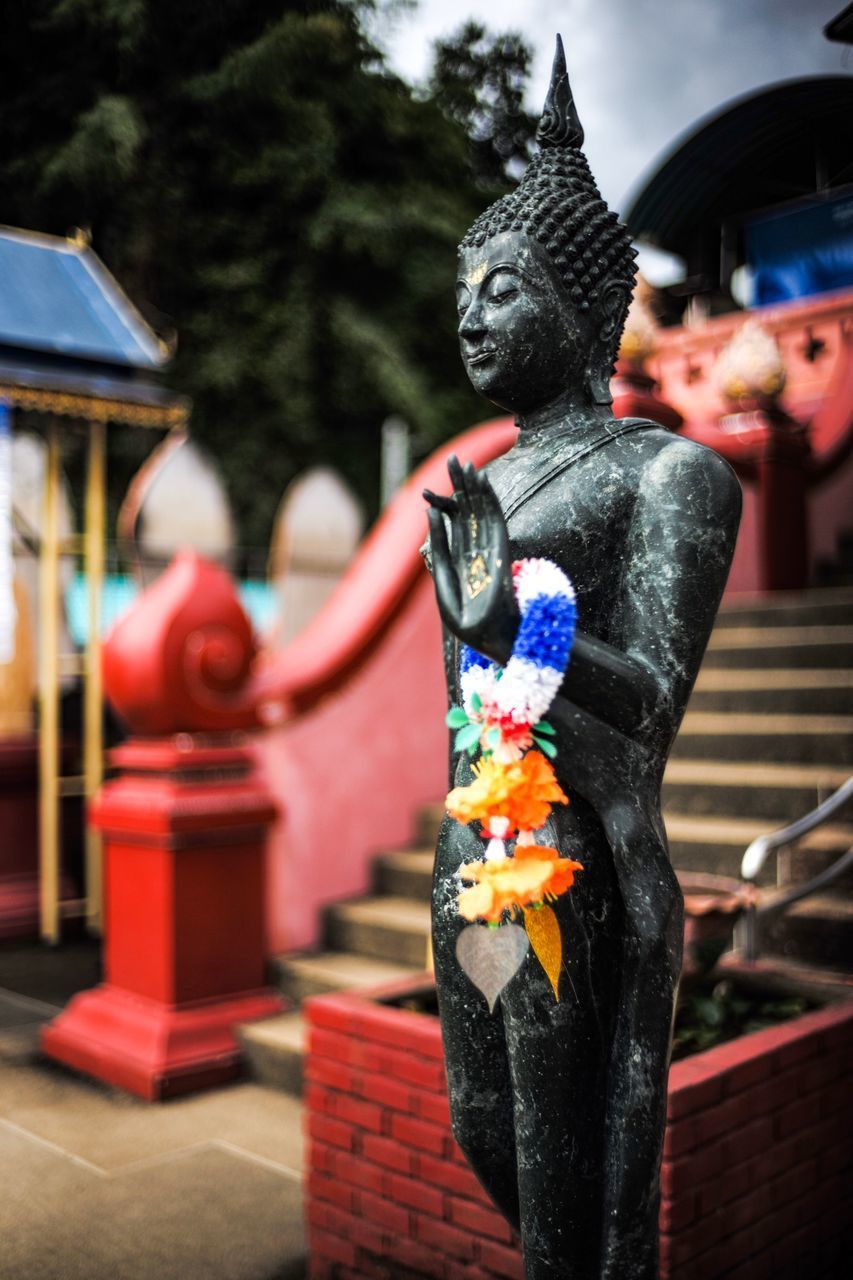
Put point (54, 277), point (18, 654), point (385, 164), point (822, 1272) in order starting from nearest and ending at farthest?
point (822, 1272), point (54, 277), point (18, 654), point (385, 164)

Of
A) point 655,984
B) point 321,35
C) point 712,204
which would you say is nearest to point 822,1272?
point 655,984

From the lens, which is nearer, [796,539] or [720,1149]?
[720,1149]

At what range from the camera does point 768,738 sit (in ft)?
16.2

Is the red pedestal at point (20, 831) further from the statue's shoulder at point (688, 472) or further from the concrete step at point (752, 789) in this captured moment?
the statue's shoulder at point (688, 472)

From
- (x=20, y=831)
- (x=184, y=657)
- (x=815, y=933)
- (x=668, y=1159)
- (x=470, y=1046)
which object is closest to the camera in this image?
(x=470, y=1046)

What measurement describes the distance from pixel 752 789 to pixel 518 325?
3.08 m

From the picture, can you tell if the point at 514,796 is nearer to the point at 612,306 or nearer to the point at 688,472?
the point at 688,472

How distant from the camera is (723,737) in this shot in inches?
201

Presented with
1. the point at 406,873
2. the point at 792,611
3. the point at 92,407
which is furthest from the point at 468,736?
the point at 92,407

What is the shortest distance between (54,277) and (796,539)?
478cm

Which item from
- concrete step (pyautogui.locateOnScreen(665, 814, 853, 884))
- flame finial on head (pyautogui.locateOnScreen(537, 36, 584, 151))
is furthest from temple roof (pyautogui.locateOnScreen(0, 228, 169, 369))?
flame finial on head (pyautogui.locateOnScreen(537, 36, 584, 151))

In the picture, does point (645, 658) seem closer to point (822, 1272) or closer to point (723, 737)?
point (822, 1272)

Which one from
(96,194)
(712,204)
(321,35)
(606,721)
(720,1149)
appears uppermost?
(321,35)

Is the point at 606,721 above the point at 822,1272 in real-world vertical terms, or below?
above
